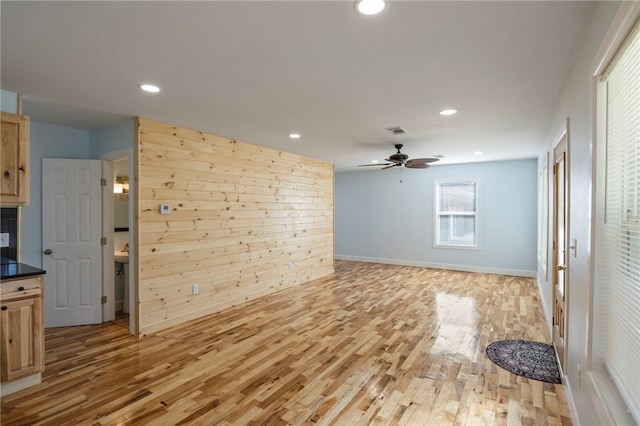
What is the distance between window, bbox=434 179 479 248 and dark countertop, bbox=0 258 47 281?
7424 mm

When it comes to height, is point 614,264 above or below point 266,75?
below

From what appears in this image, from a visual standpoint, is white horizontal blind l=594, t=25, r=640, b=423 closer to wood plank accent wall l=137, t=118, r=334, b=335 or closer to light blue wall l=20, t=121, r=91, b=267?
wood plank accent wall l=137, t=118, r=334, b=335

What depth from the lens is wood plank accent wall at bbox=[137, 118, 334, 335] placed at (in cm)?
390

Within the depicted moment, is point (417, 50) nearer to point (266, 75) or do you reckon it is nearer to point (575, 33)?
point (575, 33)

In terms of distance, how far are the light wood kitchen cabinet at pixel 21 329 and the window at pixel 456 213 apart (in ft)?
24.3

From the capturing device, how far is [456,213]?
7.89 meters

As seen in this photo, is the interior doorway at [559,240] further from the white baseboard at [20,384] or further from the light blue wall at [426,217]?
the white baseboard at [20,384]

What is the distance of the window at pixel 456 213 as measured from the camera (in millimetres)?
7676

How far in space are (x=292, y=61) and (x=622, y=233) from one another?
2.13 m

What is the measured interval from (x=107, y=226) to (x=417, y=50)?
4233mm

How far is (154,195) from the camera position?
3.91 metres

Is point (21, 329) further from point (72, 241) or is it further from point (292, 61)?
point (292, 61)

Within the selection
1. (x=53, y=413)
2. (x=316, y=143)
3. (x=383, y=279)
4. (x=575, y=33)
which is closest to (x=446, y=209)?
(x=383, y=279)

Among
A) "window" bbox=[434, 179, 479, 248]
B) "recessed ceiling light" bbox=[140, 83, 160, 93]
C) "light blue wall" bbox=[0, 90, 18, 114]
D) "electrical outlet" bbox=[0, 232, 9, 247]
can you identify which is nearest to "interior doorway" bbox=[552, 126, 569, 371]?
"recessed ceiling light" bbox=[140, 83, 160, 93]
